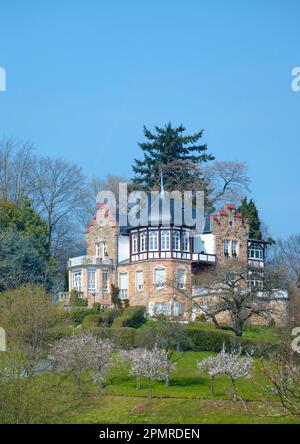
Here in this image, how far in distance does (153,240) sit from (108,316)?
23.8 feet

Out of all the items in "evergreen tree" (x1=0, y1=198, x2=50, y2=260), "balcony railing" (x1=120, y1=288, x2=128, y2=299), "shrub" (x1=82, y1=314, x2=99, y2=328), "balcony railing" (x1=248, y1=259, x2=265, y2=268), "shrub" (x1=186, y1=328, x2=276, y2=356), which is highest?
"evergreen tree" (x1=0, y1=198, x2=50, y2=260)

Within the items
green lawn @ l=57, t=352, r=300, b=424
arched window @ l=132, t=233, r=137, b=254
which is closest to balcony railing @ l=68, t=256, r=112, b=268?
arched window @ l=132, t=233, r=137, b=254

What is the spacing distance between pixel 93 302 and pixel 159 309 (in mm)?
5096

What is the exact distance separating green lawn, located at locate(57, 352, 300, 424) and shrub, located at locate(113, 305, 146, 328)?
8.54m

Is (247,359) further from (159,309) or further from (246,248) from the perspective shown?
(246,248)

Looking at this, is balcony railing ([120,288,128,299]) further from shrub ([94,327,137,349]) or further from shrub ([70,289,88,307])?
shrub ([94,327,137,349])

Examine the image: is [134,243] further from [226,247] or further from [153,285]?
[226,247]

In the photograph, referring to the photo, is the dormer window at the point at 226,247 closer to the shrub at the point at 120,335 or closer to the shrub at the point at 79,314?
the shrub at the point at 79,314

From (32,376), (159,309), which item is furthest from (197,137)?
(32,376)

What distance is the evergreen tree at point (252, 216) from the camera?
77.1 m

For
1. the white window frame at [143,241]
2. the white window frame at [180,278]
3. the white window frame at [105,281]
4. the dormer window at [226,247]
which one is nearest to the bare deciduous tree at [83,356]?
the white window frame at [180,278]

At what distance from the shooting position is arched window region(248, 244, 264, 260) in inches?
2938

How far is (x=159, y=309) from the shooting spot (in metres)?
67.7

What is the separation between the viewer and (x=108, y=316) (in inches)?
2562
